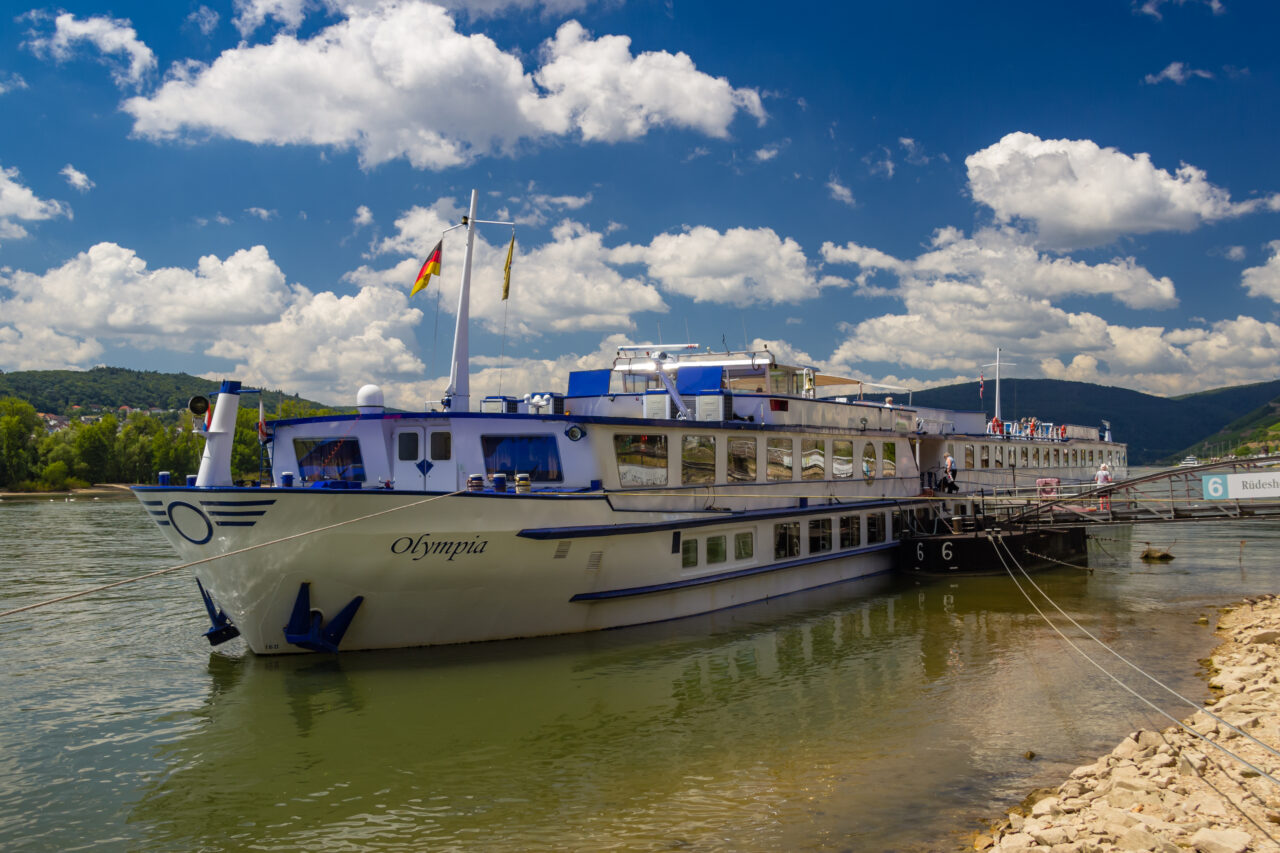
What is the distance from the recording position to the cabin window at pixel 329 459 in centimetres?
1437

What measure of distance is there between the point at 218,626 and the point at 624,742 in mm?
7554

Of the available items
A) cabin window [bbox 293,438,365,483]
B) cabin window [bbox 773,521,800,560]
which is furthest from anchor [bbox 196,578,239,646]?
cabin window [bbox 773,521,800,560]

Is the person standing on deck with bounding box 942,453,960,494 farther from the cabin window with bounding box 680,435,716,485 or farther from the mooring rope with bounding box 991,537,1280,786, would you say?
the cabin window with bounding box 680,435,716,485

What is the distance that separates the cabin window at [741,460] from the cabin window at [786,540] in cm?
145

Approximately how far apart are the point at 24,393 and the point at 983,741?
166299mm

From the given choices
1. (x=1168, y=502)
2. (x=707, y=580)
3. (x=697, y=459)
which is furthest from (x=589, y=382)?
(x=1168, y=502)

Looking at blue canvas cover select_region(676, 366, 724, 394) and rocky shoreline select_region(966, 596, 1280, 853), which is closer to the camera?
rocky shoreline select_region(966, 596, 1280, 853)

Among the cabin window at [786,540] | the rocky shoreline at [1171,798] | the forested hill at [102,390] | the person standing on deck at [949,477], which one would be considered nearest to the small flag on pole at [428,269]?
the cabin window at [786,540]

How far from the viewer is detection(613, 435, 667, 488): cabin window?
14.9m

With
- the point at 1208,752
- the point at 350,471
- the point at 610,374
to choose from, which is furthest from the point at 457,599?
the point at 1208,752

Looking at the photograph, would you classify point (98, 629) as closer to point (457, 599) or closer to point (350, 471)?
point (350, 471)

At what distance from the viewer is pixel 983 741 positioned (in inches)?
388

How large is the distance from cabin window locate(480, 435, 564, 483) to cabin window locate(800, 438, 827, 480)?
7138mm

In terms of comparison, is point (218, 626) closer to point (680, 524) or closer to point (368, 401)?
point (368, 401)
